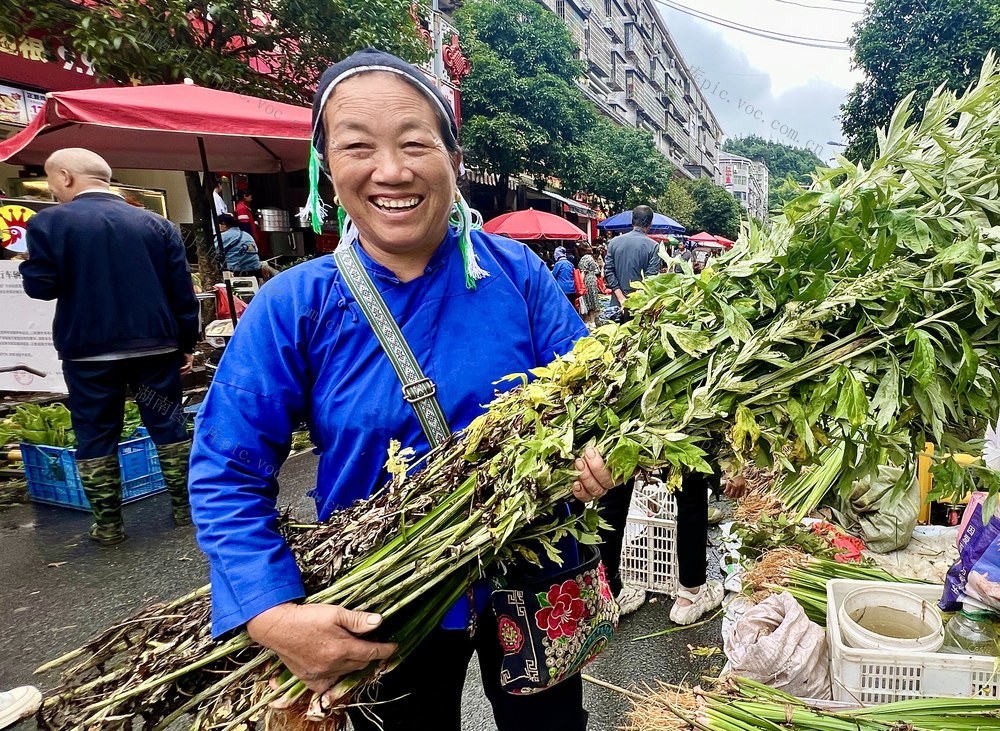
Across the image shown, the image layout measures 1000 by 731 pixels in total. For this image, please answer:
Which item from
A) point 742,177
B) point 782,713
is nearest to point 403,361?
point 782,713

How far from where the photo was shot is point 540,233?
13.1m

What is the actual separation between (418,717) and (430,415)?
0.80 metres

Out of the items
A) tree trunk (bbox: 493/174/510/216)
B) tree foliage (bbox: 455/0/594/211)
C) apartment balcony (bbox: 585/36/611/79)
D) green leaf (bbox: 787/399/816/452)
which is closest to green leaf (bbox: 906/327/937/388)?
green leaf (bbox: 787/399/816/452)

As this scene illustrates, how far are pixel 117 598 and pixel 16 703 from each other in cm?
127

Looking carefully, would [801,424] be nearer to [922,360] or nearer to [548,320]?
[922,360]

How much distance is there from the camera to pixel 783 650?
2.14 m

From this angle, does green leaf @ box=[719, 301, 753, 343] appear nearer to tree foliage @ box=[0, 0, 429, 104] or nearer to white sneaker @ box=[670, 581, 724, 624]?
white sneaker @ box=[670, 581, 724, 624]

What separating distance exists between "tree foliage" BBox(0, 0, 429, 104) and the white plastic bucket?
735cm

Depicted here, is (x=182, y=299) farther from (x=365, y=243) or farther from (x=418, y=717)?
(x=418, y=717)

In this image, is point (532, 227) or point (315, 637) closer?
point (315, 637)

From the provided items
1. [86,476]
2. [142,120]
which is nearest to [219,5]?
[142,120]

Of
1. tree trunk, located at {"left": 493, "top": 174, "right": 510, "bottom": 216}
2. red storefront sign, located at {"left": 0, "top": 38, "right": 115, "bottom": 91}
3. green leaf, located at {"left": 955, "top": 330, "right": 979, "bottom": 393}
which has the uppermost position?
tree trunk, located at {"left": 493, "top": 174, "right": 510, "bottom": 216}

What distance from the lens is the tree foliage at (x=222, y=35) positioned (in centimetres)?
587

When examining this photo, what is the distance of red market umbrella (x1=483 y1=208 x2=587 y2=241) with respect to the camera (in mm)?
13211
